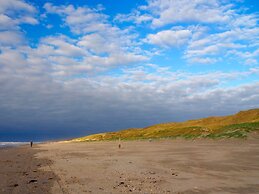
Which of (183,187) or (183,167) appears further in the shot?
(183,167)

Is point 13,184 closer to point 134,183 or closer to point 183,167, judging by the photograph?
point 134,183

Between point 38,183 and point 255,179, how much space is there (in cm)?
975

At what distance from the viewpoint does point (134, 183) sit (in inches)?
551

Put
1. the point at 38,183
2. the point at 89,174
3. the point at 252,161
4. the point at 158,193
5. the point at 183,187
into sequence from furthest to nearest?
the point at 252,161 → the point at 89,174 → the point at 38,183 → the point at 183,187 → the point at 158,193

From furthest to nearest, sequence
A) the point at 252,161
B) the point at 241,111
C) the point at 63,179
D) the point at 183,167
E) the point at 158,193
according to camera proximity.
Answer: the point at 241,111 < the point at 252,161 < the point at 183,167 < the point at 63,179 < the point at 158,193

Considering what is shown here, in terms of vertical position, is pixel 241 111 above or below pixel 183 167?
above

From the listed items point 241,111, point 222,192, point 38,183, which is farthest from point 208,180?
point 241,111

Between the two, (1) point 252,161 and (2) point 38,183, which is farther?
(1) point 252,161

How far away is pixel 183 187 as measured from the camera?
1321 cm

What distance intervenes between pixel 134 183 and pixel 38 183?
4286 mm

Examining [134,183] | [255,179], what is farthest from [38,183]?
[255,179]

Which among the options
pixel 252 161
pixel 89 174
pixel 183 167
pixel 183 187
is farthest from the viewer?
pixel 252 161

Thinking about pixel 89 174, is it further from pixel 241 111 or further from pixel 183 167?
pixel 241 111

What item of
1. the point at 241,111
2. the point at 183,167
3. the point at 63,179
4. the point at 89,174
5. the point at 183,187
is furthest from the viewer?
the point at 241,111
